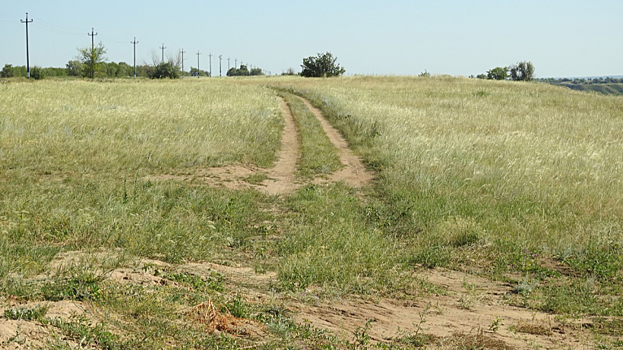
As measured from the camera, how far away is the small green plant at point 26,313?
378 cm

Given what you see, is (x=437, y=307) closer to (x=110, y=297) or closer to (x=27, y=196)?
(x=110, y=297)

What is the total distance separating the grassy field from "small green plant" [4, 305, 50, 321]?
0.04ft

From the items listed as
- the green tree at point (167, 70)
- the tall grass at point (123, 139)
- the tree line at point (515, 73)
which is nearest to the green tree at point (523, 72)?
the tree line at point (515, 73)

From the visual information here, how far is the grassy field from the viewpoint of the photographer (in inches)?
176

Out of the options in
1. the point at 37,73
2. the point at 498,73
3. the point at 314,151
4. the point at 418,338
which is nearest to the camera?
the point at 418,338

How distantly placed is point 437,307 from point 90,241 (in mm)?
3832

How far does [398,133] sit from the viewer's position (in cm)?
1767

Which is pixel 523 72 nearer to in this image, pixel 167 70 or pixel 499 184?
pixel 167 70

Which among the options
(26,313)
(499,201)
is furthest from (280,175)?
(26,313)

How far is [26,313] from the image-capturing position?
151 inches

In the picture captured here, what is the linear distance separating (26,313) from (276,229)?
4.71 meters

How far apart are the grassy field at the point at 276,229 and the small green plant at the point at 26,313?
1cm

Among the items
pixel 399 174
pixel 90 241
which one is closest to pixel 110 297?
pixel 90 241

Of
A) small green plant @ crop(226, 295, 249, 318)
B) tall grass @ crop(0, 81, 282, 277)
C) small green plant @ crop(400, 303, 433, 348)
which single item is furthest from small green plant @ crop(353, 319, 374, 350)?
tall grass @ crop(0, 81, 282, 277)
